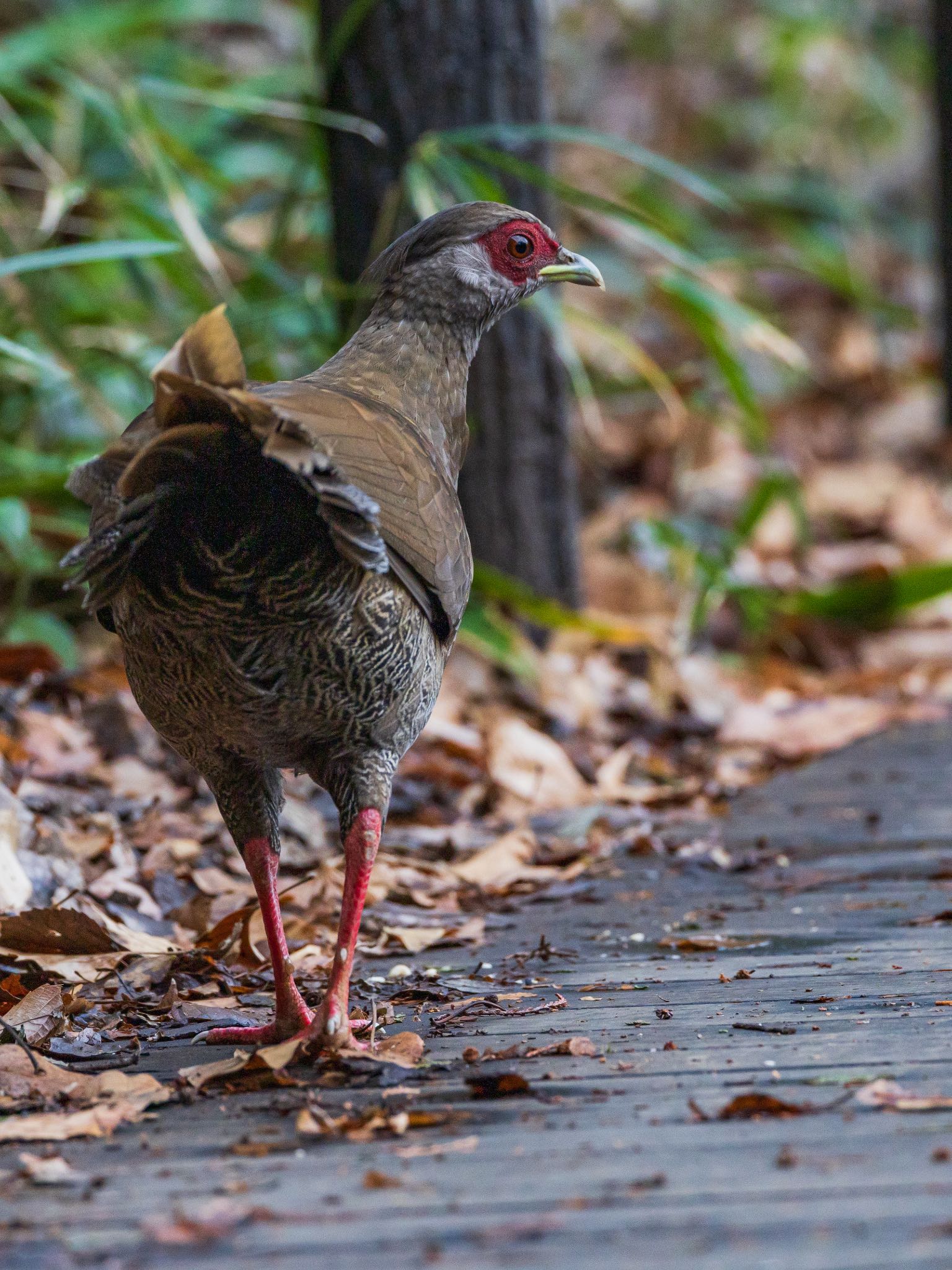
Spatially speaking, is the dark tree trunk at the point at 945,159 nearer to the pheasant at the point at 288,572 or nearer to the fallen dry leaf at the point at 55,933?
the pheasant at the point at 288,572

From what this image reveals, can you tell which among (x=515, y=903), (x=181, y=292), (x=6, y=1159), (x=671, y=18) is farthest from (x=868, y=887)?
(x=671, y=18)

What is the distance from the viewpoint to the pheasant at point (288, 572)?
2.53m

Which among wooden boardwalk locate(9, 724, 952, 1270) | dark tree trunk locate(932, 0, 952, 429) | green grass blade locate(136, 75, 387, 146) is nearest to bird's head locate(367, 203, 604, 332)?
wooden boardwalk locate(9, 724, 952, 1270)

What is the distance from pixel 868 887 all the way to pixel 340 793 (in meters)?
1.71

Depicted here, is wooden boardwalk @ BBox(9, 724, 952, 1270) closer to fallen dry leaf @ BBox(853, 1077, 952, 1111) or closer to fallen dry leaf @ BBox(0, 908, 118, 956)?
fallen dry leaf @ BBox(853, 1077, 952, 1111)

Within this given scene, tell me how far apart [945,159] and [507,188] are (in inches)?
213

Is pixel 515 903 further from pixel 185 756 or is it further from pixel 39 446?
pixel 39 446

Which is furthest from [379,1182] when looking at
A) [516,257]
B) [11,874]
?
[516,257]

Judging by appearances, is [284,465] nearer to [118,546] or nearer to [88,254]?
[118,546]

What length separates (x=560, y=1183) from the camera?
2.01m

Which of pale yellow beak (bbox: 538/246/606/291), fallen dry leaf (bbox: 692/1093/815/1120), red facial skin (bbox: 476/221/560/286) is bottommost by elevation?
fallen dry leaf (bbox: 692/1093/815/1120)

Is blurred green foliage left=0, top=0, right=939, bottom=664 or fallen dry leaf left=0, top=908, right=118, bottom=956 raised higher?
blurred green foliage left=0, top=0, right=939, bottom=664

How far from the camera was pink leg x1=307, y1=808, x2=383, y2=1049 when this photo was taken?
271 centimetres

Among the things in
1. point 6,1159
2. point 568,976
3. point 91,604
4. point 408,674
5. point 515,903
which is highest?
point 91,604
